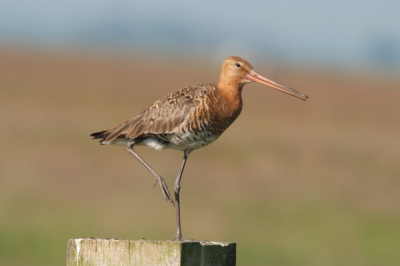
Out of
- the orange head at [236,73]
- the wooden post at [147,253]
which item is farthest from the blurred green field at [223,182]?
the wooden post at [147,253]

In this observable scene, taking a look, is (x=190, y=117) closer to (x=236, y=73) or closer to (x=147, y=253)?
(x=236, y=73)

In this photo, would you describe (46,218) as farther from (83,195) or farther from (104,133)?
(104,133)

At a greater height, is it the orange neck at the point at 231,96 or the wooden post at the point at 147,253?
the orange neck at the point at 231,96

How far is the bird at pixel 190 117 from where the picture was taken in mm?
8883

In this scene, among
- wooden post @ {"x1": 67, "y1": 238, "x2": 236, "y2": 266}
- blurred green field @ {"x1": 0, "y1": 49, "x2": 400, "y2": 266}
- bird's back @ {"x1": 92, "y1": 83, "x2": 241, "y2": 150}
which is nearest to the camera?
wooden post @ {"x1": 67, "y1": 238, "x2": 236, "y2": 266}

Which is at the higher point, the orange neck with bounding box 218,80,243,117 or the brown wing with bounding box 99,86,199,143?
the orange neck with bounding box 218,80,243,117

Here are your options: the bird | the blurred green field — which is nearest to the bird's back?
the bird

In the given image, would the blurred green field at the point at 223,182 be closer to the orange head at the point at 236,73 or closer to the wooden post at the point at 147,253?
the orange head at the point at 236,73

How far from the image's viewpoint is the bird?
8883 mm

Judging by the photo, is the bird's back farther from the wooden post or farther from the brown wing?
the wooden post

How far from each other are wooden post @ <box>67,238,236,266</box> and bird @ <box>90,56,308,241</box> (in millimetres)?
3515

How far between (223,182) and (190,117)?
477 inches

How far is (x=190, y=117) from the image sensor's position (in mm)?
8852

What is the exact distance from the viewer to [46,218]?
17.0m
